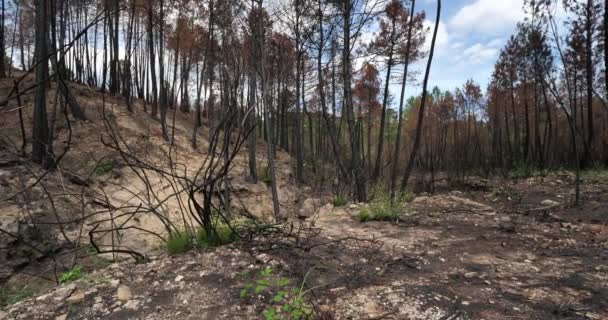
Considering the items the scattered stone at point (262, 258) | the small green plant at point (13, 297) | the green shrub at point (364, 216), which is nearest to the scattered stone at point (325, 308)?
the scattered stone at point (262, 258)

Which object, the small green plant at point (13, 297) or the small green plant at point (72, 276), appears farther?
the small green plant at point (13, 297)

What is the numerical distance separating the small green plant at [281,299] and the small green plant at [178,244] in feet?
2.68

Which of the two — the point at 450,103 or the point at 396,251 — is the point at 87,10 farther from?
the point at 450,103

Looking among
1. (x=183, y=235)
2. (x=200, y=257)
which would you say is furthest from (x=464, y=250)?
(x=183, y=235)

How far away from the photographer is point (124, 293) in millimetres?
1903

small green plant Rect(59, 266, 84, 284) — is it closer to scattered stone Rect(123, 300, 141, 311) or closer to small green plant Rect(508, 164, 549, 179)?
scattered stone Rect(123, 300, 141, 311)

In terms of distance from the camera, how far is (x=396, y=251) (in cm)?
285

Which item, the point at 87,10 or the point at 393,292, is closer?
the point at 393,292

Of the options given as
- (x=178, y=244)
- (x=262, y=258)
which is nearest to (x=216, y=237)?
(x=178, y=244)

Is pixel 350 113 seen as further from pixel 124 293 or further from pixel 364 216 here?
pixel 124 293

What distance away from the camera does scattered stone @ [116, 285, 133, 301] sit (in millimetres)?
1864

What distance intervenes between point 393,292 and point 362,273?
0.33 metres

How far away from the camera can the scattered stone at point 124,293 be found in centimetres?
186

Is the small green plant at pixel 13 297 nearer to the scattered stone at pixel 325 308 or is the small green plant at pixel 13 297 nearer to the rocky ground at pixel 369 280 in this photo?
the rocky ground at pixel 369 280
